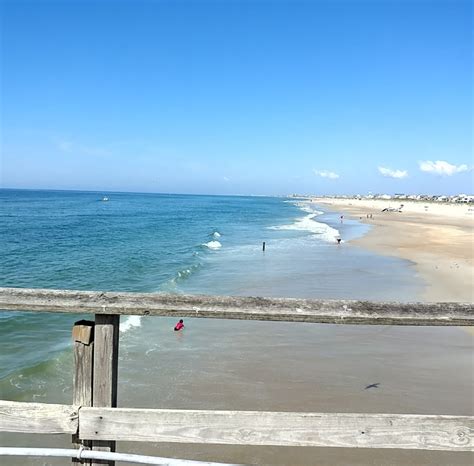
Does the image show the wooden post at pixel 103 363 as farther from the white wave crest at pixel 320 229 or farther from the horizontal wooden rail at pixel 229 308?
the white wave crest at pixel 320 229

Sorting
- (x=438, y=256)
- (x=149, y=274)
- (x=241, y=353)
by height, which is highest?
(x=438, y=256)

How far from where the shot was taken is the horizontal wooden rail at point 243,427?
2035 mm

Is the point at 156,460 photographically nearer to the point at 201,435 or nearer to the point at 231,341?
the point at 201,435

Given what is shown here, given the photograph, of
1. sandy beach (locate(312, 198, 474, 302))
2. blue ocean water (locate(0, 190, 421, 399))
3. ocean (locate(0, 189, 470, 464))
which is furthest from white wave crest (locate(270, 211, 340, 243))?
ocean (locate(0, 189, 470, 464))

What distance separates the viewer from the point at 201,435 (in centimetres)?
205

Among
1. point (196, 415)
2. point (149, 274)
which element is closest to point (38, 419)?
point (196, 415)

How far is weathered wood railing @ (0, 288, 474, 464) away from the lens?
204 cm

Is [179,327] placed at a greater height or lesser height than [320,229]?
lesser

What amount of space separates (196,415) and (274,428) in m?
0.38

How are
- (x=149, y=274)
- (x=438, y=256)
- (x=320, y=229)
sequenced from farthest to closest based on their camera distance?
(x=320, y=229) → (x=438, y=256) → (x=149, y=274)

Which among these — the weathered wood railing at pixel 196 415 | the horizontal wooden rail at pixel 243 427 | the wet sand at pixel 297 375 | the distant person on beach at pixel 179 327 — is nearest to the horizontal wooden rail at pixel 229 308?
the weathered wood railing at pixel 196 415

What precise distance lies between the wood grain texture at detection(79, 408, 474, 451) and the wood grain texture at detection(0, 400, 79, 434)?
6 centimetres

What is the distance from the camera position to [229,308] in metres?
2.06

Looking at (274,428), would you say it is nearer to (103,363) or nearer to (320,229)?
(103,363)
